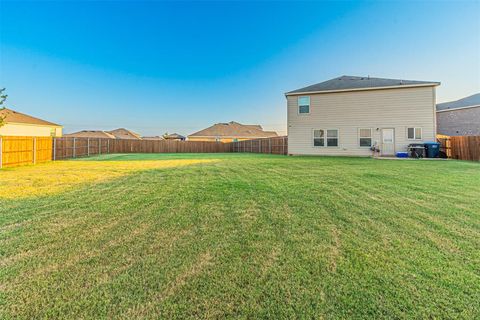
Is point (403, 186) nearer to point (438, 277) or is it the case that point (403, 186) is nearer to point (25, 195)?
point (438, 277)

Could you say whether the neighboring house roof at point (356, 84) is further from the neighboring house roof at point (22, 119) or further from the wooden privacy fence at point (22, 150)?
the neighboring house roof at point (22, 119)

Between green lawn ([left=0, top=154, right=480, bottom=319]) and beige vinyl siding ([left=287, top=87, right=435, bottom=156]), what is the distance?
1172 centimetres

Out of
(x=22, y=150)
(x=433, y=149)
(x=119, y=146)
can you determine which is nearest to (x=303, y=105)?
(x=433, y=149)

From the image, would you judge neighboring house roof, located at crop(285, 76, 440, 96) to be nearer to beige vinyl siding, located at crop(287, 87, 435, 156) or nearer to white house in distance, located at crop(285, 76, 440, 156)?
white house in distance, located at crop(285, 76, 440, 156)

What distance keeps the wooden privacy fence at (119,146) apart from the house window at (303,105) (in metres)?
14.9

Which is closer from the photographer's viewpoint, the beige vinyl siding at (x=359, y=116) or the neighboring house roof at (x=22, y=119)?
the beige vinyl siding at (x=359, y=116)

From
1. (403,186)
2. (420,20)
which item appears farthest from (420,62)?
(403,186)

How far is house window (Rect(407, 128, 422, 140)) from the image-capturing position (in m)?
13.5

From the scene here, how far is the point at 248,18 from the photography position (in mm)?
13031

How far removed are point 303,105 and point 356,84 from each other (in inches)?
151

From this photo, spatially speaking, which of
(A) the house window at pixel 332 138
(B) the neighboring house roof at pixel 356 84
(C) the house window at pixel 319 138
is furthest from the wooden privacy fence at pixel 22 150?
(A) the house window at pixel 332 138

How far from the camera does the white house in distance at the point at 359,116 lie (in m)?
13.5

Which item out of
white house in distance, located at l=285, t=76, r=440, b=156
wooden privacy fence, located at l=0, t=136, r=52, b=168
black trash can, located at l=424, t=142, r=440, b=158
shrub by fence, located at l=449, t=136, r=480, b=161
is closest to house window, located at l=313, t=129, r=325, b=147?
white house in distance, located at l=285, t=76, r=440, b=156

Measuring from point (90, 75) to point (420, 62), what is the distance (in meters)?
25.4
